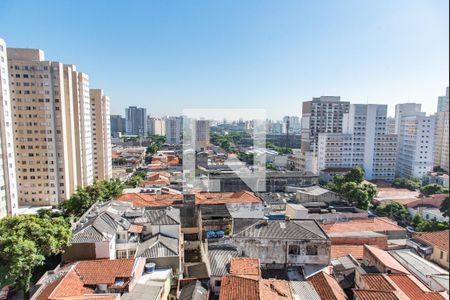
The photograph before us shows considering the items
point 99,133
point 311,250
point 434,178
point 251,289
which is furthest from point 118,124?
point 251,289

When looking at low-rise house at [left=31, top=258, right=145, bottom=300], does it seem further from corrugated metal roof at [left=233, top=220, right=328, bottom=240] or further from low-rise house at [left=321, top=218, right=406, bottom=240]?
low-rise house at [left=321, top=218, right=406, bottom=240]

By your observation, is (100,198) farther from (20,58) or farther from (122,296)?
(20,58)

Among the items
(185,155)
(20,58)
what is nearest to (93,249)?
(185,155)

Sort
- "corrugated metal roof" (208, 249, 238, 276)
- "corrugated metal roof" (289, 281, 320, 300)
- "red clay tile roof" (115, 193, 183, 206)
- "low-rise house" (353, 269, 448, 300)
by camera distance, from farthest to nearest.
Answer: "red clay tile roof" (115, 193, 183, 206)
"corrugated metal roof" (208, 249, 238, 276)
"corrugated metal roof" (289, 281, 320, 300)
"low-rise house" (353, 269, 448, 300)

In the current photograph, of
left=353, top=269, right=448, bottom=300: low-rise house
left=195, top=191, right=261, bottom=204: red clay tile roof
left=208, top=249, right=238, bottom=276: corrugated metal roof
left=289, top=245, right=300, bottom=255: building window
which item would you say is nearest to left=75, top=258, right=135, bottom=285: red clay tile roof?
left=208, top=249, right=238, bottom=276: corrugated metal roof

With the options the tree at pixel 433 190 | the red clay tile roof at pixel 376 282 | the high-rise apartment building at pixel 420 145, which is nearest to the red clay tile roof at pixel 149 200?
the red clay tile roof at pixel 376 282

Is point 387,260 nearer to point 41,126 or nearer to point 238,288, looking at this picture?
point 238,288

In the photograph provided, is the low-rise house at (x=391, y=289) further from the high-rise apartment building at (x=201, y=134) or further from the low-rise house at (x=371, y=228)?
the high-rise apartment building at (x=201, y=134)
